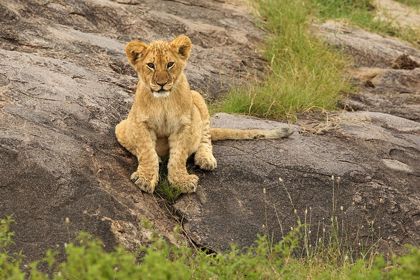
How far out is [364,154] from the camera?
626 centimetres

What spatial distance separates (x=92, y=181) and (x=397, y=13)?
33.3ft

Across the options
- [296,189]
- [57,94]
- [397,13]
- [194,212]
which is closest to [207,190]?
[194,212]

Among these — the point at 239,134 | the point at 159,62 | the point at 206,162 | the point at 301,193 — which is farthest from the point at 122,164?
the point at 301,193

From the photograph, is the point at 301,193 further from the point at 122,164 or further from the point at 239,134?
the point at 122,164

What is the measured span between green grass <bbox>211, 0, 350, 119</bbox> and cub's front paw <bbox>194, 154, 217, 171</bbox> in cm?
195

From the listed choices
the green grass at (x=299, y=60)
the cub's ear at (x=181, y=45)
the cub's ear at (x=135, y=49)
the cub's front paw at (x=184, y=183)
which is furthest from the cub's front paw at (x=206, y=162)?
the green grass at (x=299, y=60)

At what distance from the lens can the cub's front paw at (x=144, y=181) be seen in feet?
17.0

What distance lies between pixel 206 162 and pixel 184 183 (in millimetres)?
380

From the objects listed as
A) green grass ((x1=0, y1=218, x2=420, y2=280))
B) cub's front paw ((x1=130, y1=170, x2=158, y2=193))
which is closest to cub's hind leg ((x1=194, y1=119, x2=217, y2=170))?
cub's front paw ((x1=130, y1=170, x2=158, y2=193))

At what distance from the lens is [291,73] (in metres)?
9.12

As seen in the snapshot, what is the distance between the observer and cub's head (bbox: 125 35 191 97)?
201 inches

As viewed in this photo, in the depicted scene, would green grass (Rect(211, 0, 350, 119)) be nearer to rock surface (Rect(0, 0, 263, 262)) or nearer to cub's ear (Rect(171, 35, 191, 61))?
rock surface (Rect(0, 0, 263, 262))

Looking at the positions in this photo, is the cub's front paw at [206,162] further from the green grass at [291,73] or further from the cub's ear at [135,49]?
the green grass at [291,73]

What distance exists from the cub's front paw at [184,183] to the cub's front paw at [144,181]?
0.17 metres
